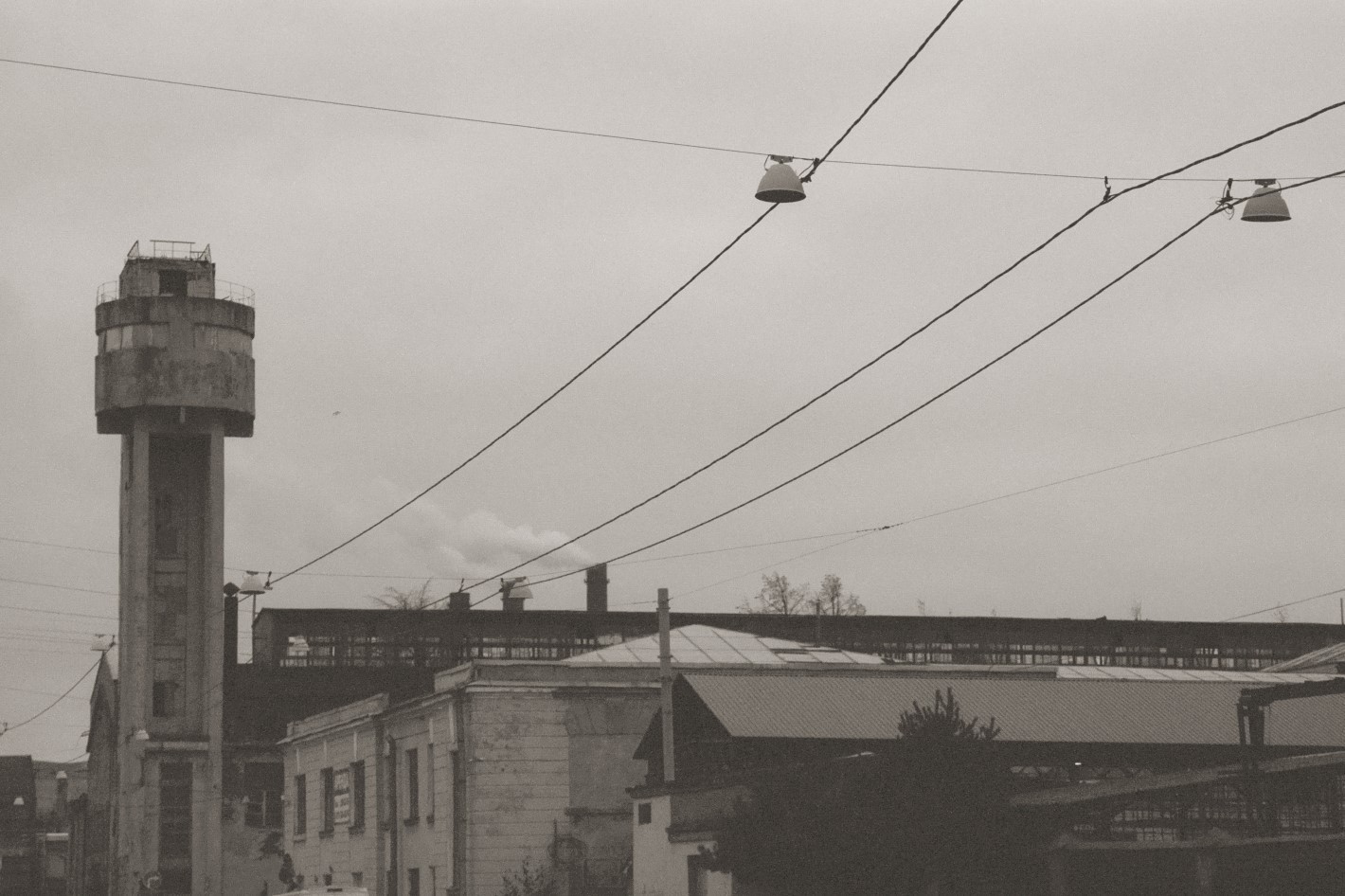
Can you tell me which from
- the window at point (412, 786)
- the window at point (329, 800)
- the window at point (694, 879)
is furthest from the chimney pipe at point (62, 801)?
the window at point (694, 879)

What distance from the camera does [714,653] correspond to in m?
48.3

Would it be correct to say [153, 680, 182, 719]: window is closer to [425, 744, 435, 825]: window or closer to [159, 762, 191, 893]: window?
[159, 762, 191, 893]: window

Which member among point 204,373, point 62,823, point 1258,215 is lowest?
point 62,823

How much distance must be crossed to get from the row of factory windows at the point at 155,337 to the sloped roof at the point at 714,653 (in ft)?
103

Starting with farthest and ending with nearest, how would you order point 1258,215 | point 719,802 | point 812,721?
point 812,721 < point 719,802 < point 1258,215

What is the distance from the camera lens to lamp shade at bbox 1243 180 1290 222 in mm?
17594

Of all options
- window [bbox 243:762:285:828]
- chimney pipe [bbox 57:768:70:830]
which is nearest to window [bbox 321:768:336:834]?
window [bbox 243:762:285:828]

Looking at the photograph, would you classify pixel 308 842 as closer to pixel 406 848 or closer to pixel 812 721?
pixel 406 848

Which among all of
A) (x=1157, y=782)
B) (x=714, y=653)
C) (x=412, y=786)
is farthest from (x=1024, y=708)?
(x=412, y=786)

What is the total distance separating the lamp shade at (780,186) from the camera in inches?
692

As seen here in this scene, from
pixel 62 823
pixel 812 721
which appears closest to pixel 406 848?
pixel 812 721

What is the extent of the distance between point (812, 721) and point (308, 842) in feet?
78.2

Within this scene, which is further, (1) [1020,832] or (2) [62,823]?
(2) [62,823]

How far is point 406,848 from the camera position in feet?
156
